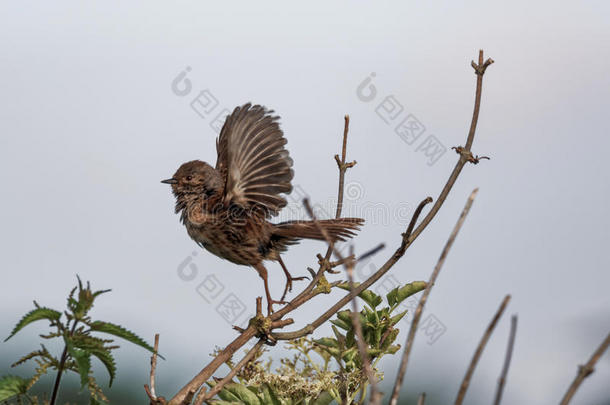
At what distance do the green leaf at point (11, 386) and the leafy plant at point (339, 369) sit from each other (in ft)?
1.98

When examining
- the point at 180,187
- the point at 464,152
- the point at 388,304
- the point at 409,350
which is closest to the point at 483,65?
the point at 464,152

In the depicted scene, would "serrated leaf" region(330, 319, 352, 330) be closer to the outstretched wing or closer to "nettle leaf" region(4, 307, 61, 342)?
the outstretched wing

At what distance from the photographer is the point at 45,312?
1616mm

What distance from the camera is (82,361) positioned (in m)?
1.57

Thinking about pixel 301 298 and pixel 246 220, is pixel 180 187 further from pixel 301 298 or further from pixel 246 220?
pixel 301 298

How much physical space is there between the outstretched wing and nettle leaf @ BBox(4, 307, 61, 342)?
126cm

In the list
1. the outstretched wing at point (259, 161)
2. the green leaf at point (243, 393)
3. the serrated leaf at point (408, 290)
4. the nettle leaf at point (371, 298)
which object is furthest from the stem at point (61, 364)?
the outstretched wing at point (259, 161)

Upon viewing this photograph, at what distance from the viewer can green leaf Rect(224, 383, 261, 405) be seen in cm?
207

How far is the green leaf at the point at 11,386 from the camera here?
1.67 m

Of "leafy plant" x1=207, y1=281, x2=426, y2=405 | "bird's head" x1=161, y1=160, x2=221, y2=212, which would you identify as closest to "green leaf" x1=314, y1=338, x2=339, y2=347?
"leafy plant" x1=207, y1=281, x2=426, y2=405

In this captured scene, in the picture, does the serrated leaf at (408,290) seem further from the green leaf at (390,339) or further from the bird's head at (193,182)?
the bird's head at (193,182)

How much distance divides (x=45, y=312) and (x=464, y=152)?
1.32 metres

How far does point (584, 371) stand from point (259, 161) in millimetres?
1771

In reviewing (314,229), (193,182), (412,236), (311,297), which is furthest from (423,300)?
(193,182)
